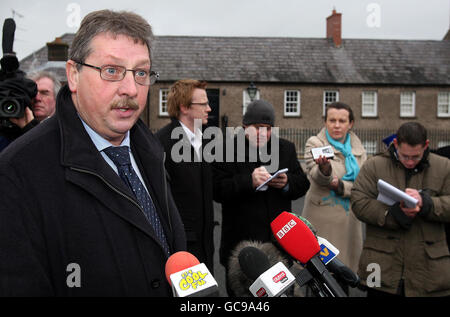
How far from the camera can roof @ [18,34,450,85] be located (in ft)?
96.6

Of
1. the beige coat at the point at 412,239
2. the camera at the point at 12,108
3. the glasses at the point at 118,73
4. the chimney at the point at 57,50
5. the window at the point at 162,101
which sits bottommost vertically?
the beige coat at the point at 412,239

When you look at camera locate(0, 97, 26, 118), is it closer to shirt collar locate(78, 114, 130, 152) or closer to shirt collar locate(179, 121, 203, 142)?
shirt collar locate(78, 114, 130, 152)

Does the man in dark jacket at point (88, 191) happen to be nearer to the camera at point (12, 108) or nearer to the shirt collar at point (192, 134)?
the camera at point (12, 108)

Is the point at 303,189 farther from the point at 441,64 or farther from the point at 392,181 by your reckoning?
the point at 441,64

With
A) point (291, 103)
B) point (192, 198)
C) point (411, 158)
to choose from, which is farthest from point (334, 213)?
point (291, 103)

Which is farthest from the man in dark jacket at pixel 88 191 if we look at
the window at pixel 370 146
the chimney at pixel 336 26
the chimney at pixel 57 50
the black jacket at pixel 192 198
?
the chimney at pixel 336 26

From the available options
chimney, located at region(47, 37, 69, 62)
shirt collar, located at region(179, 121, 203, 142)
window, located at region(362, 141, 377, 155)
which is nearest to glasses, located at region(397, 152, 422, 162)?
shirt collar, located at region(179, 121, 203, 142)

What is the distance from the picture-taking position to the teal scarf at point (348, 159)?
14.9 ft

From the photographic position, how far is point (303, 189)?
4.15 m

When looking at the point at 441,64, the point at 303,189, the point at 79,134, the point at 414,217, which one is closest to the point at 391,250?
the point at 414,217

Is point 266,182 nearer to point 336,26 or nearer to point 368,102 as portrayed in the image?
point 368,102

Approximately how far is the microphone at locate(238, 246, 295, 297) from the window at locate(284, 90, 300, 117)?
28893 mm

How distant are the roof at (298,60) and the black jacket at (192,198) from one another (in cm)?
2577

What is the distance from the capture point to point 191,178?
361 centimetres
